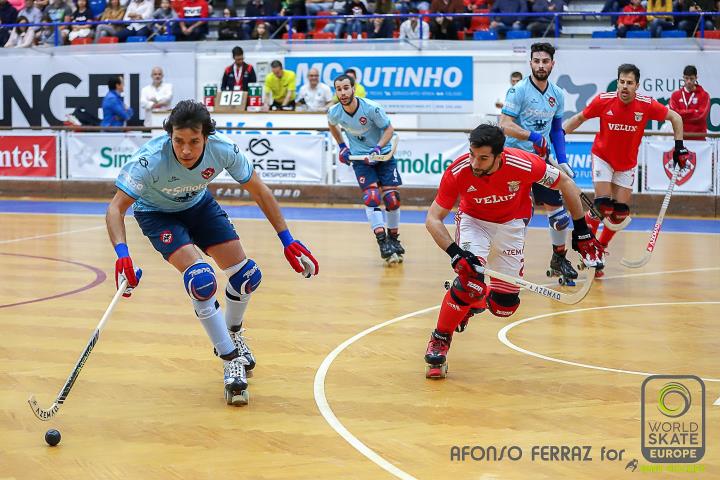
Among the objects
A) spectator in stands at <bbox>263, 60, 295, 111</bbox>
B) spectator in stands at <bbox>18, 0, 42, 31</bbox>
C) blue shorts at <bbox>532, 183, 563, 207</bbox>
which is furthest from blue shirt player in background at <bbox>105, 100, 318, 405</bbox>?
spectator in stands at <bbox>18, 0, 42, 31</bbox>

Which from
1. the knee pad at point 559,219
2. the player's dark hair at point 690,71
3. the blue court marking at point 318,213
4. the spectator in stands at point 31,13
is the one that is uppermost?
the spectator in stands at point 31,13

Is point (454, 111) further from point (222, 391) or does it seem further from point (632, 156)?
point (222, 391)

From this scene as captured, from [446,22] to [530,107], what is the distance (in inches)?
429

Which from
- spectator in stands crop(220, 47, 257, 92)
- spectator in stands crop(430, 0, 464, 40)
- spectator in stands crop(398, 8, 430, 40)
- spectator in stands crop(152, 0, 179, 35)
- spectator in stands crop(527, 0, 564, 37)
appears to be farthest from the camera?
spectator in stands crop(152, 0, 179, 35)

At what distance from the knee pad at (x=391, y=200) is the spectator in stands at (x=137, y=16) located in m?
13.1

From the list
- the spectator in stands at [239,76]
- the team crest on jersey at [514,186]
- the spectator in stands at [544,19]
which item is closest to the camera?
the team crest on jersey at [514,186]

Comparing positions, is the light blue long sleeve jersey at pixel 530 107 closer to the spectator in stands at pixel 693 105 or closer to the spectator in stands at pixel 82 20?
the spectator in stands at pixel 693 105

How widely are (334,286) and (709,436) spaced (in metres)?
6.04

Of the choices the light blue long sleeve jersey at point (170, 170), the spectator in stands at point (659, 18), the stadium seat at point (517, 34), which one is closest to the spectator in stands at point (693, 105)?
the spectator in stands at point (659, 18)

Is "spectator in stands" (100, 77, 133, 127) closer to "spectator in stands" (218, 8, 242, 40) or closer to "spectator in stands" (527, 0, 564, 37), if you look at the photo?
"spectator in stands" (218, 8, 242, 40)

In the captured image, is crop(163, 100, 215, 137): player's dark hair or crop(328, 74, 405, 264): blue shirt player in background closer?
crop(163, 100, 215, 137): player's dark hair

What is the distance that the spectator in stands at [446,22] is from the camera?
21.9m

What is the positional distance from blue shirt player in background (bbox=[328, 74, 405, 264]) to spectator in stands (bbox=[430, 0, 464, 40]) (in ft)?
29.6

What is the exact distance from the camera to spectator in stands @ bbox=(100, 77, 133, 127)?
2172cm
